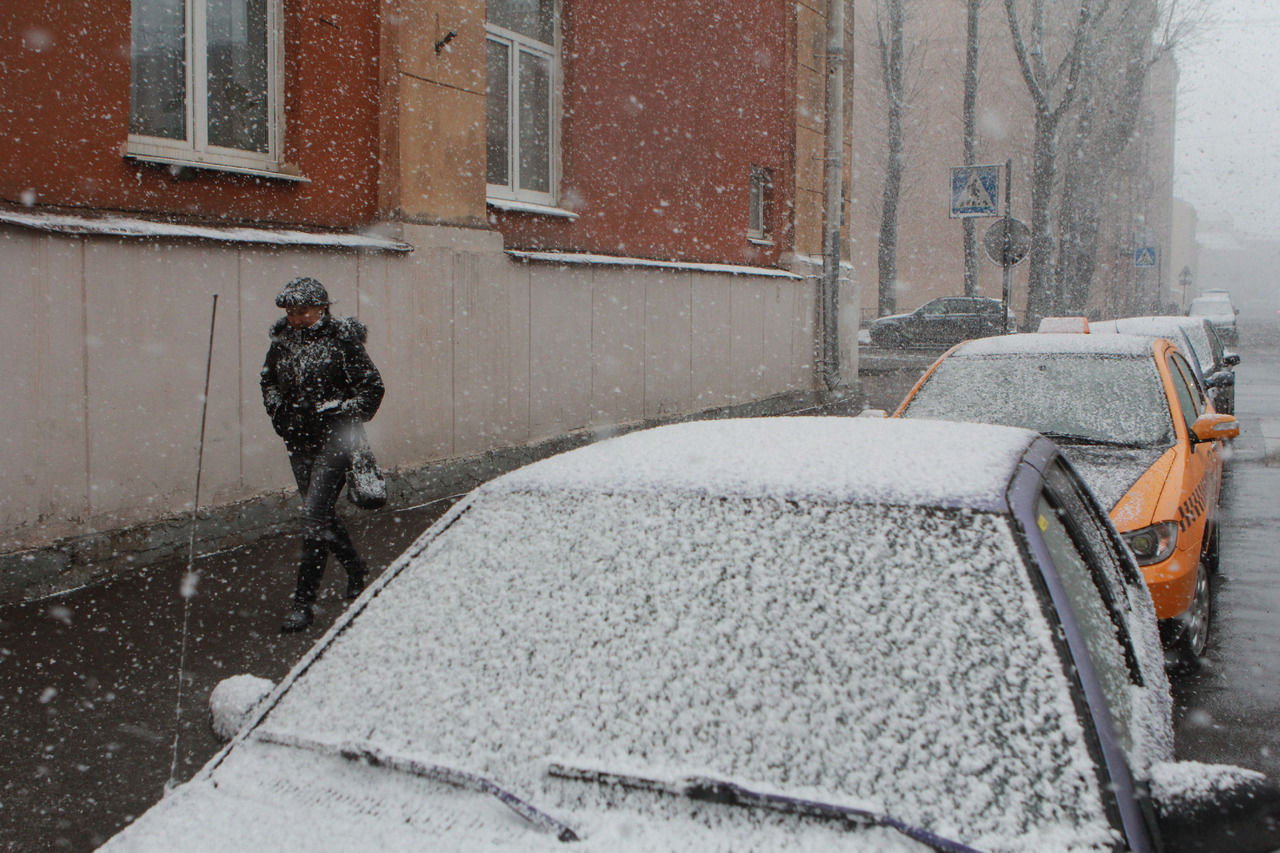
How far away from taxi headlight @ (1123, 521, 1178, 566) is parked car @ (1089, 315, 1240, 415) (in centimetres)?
763

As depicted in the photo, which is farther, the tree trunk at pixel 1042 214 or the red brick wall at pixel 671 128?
the tree trunk at pixel 1042 214

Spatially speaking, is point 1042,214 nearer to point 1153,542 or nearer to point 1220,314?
point 1220,314

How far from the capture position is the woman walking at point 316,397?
5637mm

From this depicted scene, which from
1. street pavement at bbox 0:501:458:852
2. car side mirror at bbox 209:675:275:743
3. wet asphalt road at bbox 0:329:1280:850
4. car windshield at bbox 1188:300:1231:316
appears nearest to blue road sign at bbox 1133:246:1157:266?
car windshield at bbox 1188:300:1231:316

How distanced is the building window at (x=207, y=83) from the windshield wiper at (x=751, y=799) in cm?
634

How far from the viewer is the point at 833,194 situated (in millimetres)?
15961

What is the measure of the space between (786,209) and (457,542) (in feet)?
43.6

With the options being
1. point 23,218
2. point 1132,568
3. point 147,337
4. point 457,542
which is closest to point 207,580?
point 147,337

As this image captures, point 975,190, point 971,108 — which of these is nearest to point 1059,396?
point 975,190

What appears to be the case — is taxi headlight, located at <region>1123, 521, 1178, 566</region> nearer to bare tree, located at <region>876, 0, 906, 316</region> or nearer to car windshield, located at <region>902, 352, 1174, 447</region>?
car windshield, located at <region>902, 352, 1174, 447</region>

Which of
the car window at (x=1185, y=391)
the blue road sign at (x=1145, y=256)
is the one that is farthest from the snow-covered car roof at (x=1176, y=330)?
the blue road sign at (x=1145, y=256)

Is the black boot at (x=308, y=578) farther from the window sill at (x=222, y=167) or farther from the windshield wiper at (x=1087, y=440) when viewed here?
the windshield wiper at (x=1087, y=440)

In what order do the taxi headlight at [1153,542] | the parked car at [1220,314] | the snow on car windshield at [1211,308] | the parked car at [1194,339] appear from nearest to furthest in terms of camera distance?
→ the taxi headlight at [1153,542] → the parked car at [1194,339] → the parked car at [1220,314] → the snow on car windshield at [1211,308]

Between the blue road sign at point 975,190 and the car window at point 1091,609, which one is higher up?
the blue road sign at point 975,190
